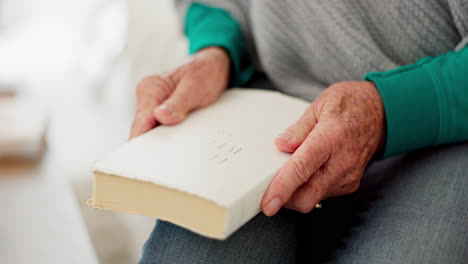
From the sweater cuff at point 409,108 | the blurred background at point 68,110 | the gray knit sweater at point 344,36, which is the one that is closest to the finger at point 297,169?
the sweater cuff at point 409,108

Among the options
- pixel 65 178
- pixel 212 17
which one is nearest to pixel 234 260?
pixel 212 17

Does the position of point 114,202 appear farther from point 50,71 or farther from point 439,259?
point 50,71

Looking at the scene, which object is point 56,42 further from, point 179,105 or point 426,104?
point 426,104

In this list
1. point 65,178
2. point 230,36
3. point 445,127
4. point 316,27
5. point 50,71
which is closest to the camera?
point 445,127

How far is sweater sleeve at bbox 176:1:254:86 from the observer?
0.81 metres

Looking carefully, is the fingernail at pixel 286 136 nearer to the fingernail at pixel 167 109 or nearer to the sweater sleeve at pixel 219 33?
the fingernail at pixel 167 109

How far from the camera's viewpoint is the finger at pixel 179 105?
597mm

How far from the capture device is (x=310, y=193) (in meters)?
0.53

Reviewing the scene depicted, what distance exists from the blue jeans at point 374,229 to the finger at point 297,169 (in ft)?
0.30

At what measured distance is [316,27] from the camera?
727 millimetres

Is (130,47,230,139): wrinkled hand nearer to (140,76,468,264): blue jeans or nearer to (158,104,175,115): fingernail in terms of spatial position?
(158,104,175,115): fingernail

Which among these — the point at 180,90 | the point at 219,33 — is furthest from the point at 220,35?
the point at 180,90

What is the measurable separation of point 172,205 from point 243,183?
69mm

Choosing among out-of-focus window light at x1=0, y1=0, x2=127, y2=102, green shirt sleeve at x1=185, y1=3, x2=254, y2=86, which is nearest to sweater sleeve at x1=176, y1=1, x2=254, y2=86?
green shirt sleeve at x1=185, y1=3, x2=254, y2=86
